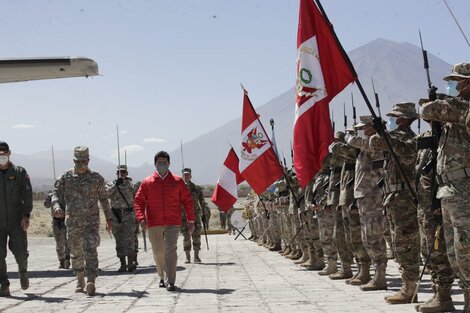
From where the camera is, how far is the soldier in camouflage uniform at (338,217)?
35.6 feet

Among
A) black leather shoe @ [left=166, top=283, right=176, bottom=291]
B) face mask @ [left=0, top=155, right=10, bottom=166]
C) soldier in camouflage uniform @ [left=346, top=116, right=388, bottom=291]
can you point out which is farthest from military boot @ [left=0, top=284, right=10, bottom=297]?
soldier in camouflage uniform @ [left=346, top=116, right=388, bottom=291]

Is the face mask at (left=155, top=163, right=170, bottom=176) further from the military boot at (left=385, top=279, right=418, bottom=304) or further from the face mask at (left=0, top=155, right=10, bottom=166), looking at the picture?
the military boot at (left=385, top=279, right=418, bottom=304)

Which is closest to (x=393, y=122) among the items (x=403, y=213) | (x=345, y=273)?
(x=403, y=213)

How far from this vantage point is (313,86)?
8852 millimetres

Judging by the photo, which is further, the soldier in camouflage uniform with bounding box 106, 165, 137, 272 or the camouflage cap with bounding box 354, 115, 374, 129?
the soldier in camouflage uniform with bounding box 106, 165, 137, 272

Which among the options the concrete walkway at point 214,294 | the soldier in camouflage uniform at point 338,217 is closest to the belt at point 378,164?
the concrete walkway at point 214,294

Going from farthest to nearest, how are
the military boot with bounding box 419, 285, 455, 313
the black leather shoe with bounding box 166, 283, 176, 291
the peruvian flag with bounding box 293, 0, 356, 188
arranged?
the black leather shoe with bounding box 166, 283, 176, 291 < the peruvian flag with bounding box 293, 0, 356, 188 < the military boot with bounding box 419, 285, 455, 313

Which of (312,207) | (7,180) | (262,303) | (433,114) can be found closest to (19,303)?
(7,180)

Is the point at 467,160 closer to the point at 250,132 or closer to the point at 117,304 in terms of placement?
the point at 117,304

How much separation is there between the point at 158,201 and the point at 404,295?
4471mm

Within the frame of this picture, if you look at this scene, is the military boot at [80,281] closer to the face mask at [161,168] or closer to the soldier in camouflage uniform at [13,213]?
the soldier in camouflage uniform at [13,213]

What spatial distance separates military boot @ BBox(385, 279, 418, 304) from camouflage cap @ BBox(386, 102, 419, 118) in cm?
184

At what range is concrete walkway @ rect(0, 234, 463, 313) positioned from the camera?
809 cm

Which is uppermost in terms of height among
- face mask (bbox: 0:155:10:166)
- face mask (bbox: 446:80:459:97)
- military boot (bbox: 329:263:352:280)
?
face mask (bbox: 0:155:10:166)
